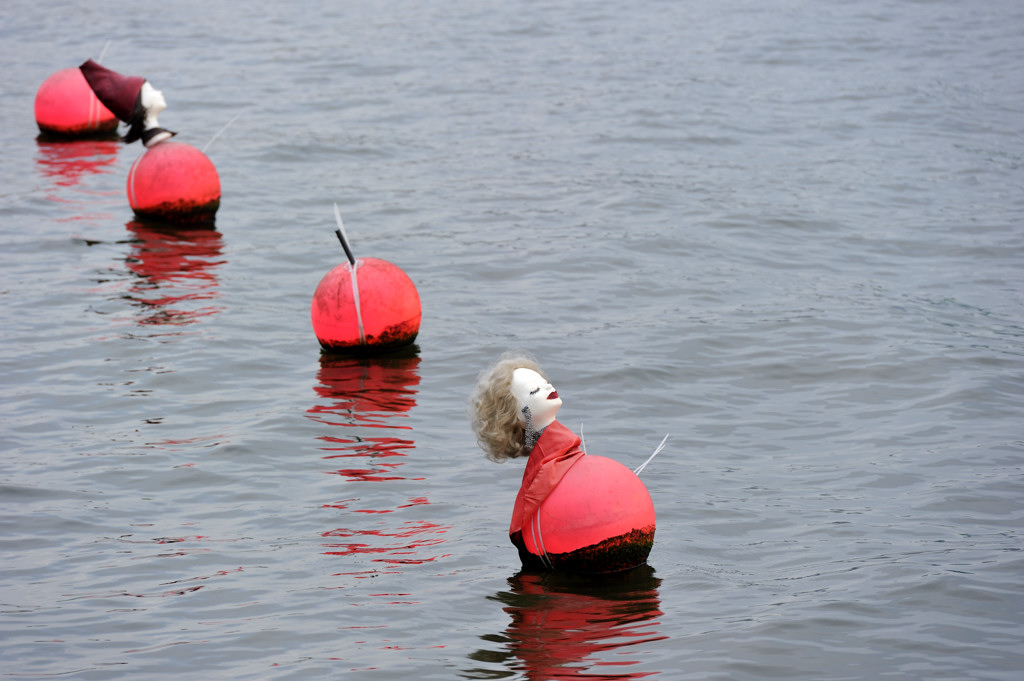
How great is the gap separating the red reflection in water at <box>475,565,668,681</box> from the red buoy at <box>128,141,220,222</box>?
9.27 metres

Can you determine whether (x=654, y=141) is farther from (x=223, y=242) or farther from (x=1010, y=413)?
(x=1010, y=413)

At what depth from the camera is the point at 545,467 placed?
283 inches

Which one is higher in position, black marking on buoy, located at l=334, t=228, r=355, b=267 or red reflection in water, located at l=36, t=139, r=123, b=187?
black marking on buoy, located at l=334, t=228, r=355, b=267

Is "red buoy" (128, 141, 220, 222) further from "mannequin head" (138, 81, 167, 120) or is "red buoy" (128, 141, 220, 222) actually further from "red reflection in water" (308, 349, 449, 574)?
"red reflection in water" (308, 349, 449, 574)

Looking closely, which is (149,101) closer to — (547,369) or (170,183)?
(170,183)

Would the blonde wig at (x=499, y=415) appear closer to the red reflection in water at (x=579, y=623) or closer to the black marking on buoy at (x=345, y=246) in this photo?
the red reflection in water at (x=579, y=623)

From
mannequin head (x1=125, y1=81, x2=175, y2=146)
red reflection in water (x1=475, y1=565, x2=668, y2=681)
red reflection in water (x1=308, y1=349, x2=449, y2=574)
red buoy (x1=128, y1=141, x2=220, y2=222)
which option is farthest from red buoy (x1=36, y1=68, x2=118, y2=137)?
red reflection in water (x1=475, y1=565, x2=668, y2=681)

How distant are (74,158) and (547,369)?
36.7ft

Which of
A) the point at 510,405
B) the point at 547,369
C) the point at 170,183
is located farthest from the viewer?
the point at 170,183

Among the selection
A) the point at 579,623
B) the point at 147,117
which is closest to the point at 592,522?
the point at 579,623

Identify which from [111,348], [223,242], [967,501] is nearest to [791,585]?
[967,501]

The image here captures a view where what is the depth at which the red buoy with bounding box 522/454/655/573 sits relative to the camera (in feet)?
23.1

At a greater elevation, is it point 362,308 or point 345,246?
point 345,246

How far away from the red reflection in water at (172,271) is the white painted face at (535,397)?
585cm
